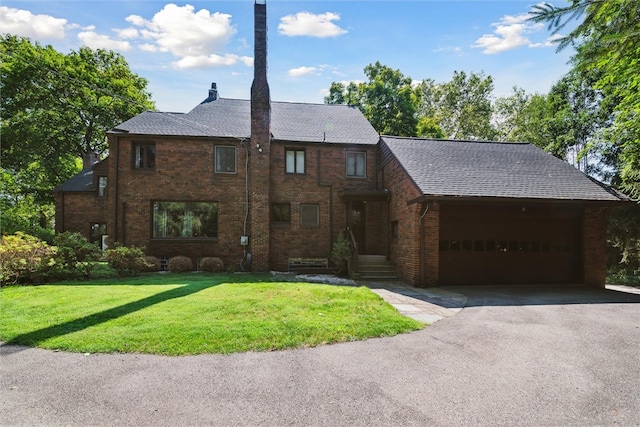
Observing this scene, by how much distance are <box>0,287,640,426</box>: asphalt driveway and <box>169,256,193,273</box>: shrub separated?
8133 mm

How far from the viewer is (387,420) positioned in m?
3.02

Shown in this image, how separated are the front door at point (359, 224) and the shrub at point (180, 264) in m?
7.08

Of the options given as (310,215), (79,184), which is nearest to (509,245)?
(310,215)

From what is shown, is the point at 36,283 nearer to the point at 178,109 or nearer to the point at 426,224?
the point at 178,109

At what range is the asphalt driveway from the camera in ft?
10.1

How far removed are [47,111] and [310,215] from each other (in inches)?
824

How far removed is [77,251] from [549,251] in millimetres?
16209

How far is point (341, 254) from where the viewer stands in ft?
41.8

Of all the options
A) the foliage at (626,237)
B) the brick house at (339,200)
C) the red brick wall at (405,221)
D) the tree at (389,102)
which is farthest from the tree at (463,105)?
the red brick wall at (405,221)

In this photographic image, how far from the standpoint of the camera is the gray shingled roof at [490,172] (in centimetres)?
1068

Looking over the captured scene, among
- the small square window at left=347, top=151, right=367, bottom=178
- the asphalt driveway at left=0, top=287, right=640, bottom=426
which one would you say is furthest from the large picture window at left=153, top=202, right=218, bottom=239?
the asphalt driveway at left=0, top=287, right=640, bottom=426

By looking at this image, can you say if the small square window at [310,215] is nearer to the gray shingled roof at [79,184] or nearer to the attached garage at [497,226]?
the attached garage at [497,226]

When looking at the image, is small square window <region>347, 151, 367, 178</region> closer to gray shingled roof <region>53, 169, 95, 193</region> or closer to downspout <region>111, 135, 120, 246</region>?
downspout <region>111, 135, 120, 246</region>

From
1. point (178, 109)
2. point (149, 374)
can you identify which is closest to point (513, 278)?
point (149, 374)
